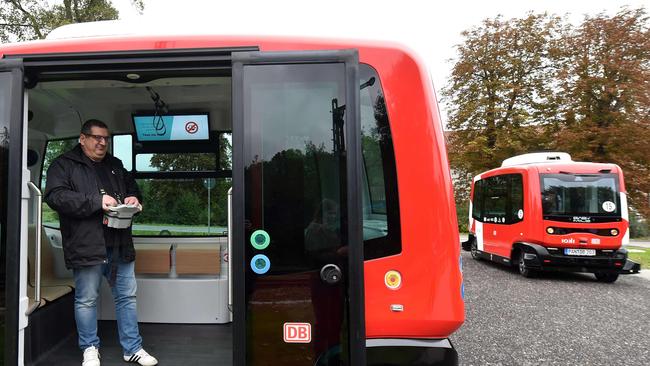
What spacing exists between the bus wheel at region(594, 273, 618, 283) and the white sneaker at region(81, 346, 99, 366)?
958 centimetres

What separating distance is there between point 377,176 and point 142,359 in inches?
83.4

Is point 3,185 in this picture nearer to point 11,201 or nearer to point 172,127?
point 11,201

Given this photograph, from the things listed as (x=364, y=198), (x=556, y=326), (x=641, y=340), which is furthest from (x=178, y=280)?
(x=641, y=340)

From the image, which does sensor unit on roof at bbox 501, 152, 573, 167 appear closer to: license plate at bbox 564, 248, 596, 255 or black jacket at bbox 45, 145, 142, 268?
license plate at bbox 564, 248, 596, 255

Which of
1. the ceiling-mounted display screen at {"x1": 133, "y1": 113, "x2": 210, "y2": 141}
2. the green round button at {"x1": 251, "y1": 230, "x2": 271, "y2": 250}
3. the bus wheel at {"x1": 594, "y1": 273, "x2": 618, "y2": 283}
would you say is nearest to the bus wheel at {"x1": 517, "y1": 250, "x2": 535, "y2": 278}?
the bus wheel at {"x1": 594, "y1": 273, "x2": 618, "y2": 283}

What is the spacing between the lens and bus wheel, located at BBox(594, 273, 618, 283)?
8.46 m

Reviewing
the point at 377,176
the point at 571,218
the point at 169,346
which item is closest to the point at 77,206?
the point at 169,346

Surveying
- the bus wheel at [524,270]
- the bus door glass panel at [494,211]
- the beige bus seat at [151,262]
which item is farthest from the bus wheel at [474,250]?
the beige bus seat at [151,262]

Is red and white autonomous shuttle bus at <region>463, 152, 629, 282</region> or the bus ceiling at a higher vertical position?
the bus ceiling

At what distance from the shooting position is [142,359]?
275 centimetres

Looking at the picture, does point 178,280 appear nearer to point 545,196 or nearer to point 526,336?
point 526,336

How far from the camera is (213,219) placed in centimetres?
432

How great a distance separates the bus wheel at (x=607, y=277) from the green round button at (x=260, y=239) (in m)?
9.16

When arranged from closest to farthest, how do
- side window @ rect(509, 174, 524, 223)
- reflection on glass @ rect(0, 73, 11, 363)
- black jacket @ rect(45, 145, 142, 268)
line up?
reflection on glass @ rect(0, 73, 11, 363), black jacket @ rect(45, 145, 142, 268), side window @ rect(509, 174, 524, 223)
